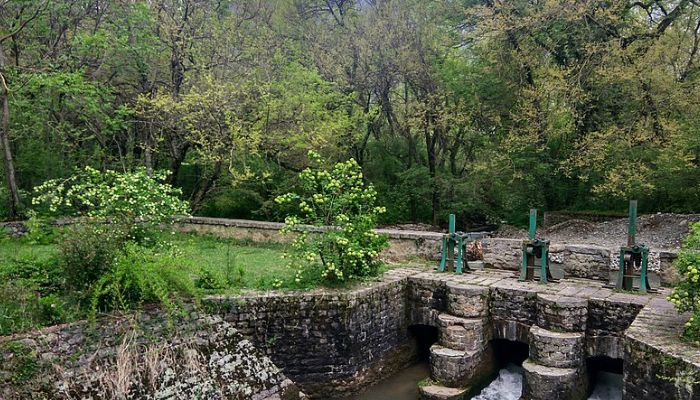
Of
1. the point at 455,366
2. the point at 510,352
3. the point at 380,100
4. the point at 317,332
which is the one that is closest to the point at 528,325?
the point at 455,366

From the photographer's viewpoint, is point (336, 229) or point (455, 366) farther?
point (336, 229)

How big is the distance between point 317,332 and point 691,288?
521 cm

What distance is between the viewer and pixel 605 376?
849cm

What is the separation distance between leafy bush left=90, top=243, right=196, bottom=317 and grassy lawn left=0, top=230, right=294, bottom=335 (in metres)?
0.23

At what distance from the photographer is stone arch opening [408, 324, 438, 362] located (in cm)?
960

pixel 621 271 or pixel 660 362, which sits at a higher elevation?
pixel 621 271

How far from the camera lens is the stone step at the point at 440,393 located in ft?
25.1

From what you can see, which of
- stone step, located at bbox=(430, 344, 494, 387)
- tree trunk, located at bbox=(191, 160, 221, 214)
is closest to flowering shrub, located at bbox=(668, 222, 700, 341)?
stone step, located at bbox=(430, 344, 494, 387)

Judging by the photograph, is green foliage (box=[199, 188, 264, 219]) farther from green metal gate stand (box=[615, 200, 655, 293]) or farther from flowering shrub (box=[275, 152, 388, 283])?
green metal gate stand (box=[615, 200, 655, 293])

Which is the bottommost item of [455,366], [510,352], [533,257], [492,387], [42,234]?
[492,387]

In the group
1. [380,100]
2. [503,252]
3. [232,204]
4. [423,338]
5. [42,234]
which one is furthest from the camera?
[380,100]

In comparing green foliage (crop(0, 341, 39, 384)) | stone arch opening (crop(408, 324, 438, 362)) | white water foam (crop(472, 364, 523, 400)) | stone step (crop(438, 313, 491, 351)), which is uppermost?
green foliage (crop(0, 341, 39, 384))

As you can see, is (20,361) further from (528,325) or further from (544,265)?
(544,265)

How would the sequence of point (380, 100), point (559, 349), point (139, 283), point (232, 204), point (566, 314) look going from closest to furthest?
point (139, 283) → point (559, 349) → point (566, 314) → point (232, 204) → point (380, 100)
